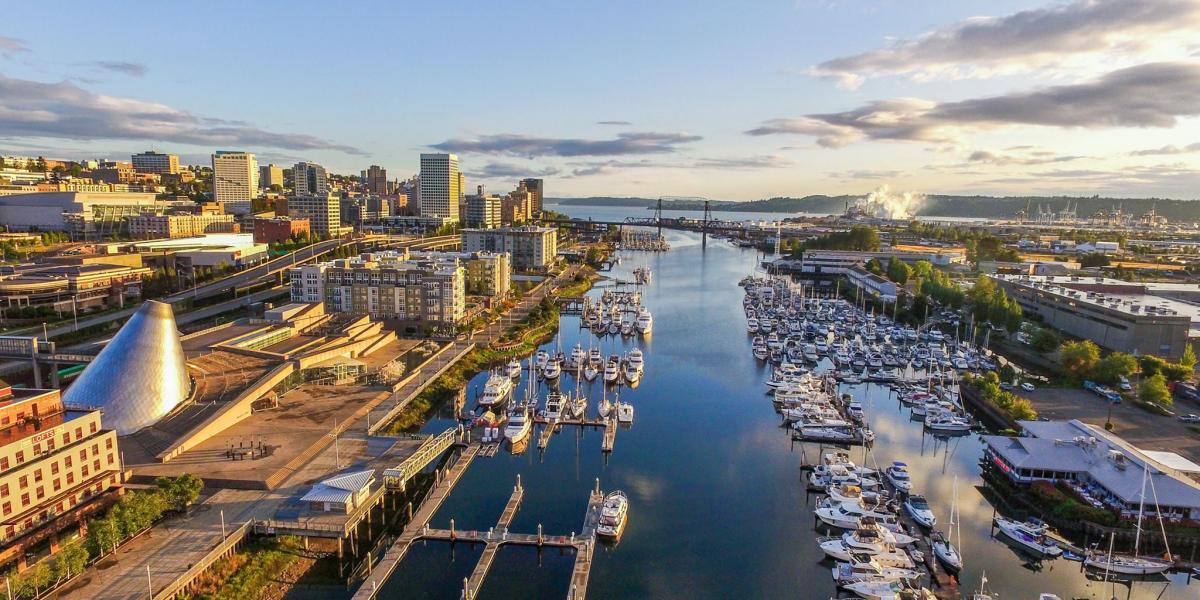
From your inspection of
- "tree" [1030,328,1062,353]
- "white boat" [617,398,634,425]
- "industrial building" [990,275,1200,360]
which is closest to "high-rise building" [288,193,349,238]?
"white boat" [617,398,634,425]

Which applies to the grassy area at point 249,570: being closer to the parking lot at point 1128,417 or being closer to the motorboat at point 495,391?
the motorboat at point 495,391

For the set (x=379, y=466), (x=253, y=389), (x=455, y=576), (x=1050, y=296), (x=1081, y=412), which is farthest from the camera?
(x=1050, y=296)

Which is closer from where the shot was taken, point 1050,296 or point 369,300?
point 369,300

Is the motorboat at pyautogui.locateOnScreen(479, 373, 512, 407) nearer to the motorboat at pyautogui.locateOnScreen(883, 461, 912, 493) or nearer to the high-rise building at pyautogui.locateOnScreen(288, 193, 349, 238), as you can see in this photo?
the motorboat at pyautogui.locateOnScreen(883, 461, 912, 493)

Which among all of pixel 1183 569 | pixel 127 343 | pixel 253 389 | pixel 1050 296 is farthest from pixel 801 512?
pixel 1050 296

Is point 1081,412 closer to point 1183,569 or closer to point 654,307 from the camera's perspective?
point 1183,569

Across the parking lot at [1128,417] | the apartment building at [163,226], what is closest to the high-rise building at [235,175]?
the apartment building at [163,226]
